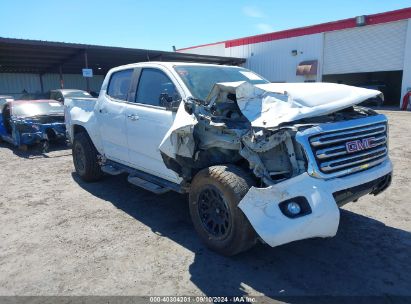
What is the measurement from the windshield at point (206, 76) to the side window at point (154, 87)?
194 mm

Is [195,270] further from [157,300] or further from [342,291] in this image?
[342,291]

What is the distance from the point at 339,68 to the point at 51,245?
2519 cm

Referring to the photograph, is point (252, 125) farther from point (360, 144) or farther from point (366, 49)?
point (366, 49)

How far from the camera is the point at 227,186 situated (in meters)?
3.19

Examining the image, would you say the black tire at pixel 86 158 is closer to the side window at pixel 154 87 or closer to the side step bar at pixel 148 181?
the side step bar at pixel 148 181

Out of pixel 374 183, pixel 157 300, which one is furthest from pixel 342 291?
pixel 157 300

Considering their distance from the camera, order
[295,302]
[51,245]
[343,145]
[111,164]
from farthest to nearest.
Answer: [111,164] → [51,245] → [343,145] → [295,302]

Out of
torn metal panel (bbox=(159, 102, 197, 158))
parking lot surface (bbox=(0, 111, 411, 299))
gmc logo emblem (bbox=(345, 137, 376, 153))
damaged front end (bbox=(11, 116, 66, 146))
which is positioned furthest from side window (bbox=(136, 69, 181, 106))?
damaged front end (bbox=(11, 116, 66, 146))

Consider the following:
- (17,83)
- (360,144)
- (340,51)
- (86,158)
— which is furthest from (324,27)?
(360,144)

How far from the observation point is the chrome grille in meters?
2.88

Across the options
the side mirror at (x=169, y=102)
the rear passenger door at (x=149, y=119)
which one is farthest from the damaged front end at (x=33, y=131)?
the side mirror at (x=169, y=102)

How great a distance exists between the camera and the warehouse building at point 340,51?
21.9m

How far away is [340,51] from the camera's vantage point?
2469cm

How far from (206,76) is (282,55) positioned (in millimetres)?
25320
